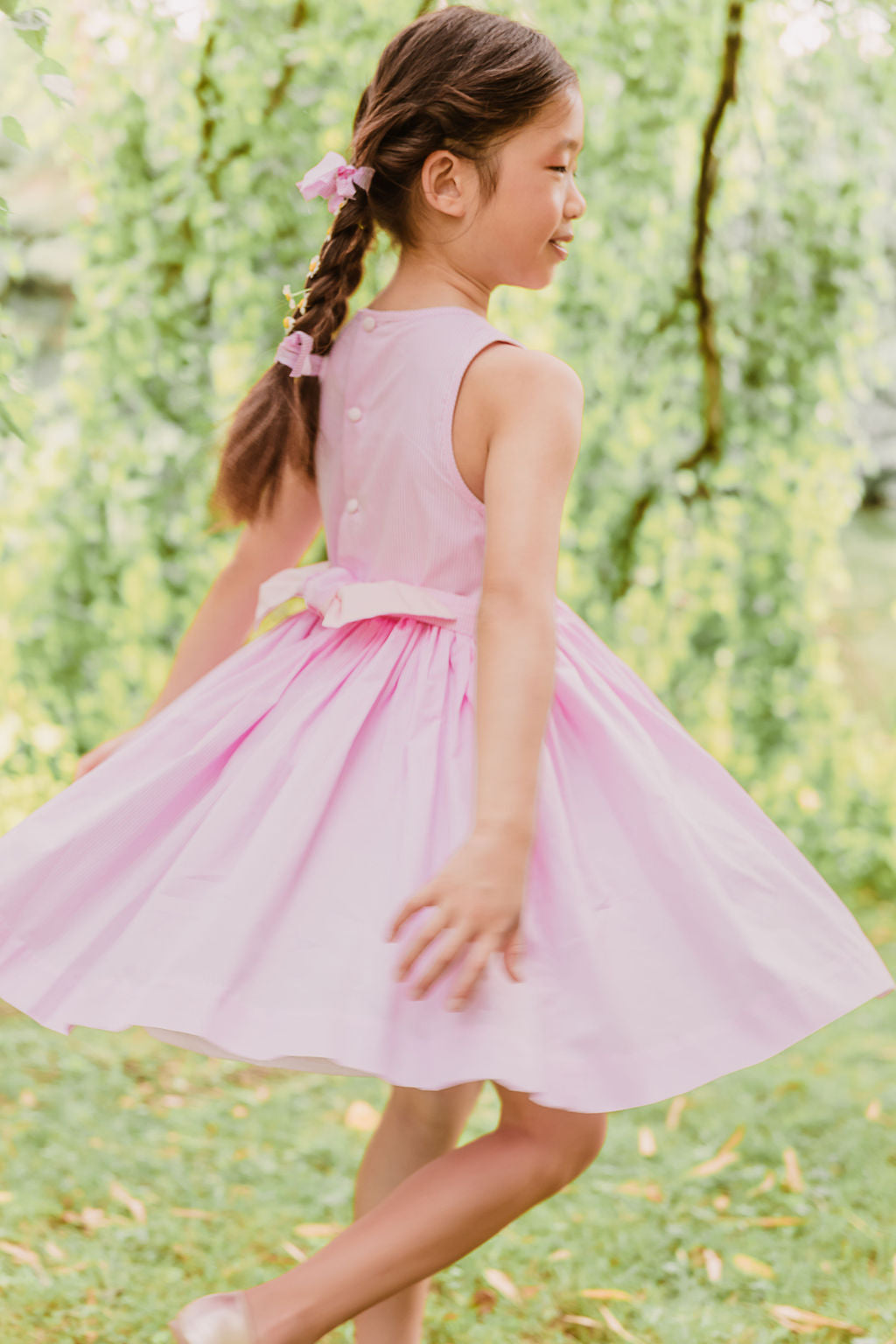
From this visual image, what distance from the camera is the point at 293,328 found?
1.52 metres

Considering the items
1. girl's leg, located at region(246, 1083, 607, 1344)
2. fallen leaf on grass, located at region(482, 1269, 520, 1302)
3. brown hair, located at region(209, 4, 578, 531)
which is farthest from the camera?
fallen leaf on grass, located at region(482, 1269, 520, 1302)

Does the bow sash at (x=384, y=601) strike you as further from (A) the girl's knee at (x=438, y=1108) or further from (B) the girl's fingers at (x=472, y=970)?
(A) the girl's knee at (x=438, y=1108)

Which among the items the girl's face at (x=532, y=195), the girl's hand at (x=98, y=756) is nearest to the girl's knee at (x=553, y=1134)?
the girl's hand at (x=98, y=756)

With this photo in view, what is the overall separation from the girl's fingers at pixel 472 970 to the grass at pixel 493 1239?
95 centimetres

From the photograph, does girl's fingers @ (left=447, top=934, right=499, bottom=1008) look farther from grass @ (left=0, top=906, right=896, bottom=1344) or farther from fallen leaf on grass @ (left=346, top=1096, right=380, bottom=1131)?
fallen leaf on grass @ (left=346, top=1096, right=380, bottom=1131)

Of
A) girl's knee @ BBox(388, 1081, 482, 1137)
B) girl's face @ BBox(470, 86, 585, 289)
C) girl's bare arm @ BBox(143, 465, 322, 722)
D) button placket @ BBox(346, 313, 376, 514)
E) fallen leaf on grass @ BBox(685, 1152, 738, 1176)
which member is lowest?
fallen leaf on grass @ BBox(685, 1152, 738, 1176)

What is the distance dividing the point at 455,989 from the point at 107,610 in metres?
2.87

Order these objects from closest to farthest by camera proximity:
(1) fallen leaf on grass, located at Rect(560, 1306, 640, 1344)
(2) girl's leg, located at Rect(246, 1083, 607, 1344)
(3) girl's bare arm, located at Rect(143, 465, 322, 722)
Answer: (2) girl's leg, located at Rect(246, 1083, 607, 1344), (3) girl's bare arm, located at Rect(143, 465, 322, 722), (1) fallen leaf on grass, located at Rect(560, 1306, 640, 1344)

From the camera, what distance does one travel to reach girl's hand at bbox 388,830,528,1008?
43.8 inches

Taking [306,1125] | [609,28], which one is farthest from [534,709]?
[609,28]

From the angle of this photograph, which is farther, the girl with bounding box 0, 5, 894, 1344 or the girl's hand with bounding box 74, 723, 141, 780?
the girl's hand with bounding box 74, 723, 141, 780

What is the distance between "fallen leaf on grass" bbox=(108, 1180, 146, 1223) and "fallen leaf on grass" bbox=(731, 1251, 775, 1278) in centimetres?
90

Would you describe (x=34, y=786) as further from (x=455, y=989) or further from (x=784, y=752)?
(x=455, y=989)

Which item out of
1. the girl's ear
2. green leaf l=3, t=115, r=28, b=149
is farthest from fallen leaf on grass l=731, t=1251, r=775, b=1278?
green leaf l=3, t=115, r=28, b=149
